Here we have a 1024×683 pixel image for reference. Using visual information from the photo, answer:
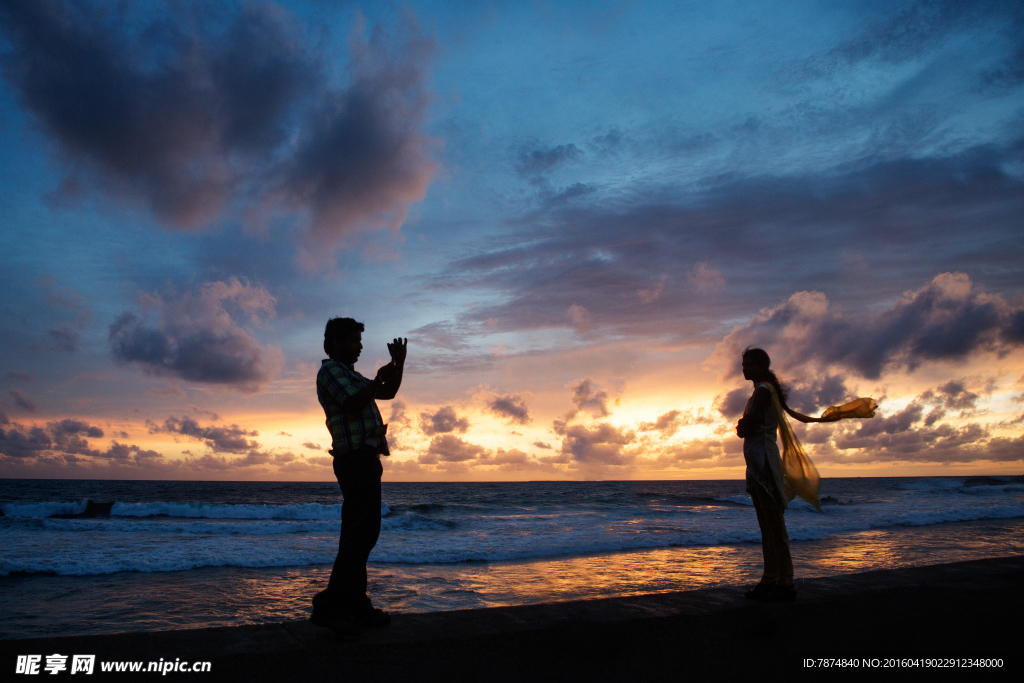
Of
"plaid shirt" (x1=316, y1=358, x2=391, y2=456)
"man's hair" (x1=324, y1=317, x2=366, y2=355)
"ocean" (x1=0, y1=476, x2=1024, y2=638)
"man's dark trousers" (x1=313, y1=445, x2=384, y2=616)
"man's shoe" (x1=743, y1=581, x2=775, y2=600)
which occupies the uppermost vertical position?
"man's hair" (x1=324, y1=317, x2=366, y2=355)

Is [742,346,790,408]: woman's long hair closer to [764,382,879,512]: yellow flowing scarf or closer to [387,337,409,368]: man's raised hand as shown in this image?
[764,382,879,512]: yellow flowing scarf

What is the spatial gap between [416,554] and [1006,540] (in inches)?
449

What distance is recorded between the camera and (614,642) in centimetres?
306

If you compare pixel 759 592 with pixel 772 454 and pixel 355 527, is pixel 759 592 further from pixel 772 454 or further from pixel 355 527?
pixel 355 527

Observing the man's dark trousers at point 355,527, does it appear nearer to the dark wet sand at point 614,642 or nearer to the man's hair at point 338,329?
the dark wet sand at point 614,642

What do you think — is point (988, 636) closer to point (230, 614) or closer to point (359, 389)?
point (359, 389)

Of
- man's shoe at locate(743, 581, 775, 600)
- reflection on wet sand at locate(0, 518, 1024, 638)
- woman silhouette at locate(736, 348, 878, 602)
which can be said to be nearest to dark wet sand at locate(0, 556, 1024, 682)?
man's shoe at locate(743, 581, 775, 600)

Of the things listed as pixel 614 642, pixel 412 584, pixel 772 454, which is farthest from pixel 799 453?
pixel 412 584

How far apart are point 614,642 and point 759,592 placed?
1.67m

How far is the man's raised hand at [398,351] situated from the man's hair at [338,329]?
1.12 ft

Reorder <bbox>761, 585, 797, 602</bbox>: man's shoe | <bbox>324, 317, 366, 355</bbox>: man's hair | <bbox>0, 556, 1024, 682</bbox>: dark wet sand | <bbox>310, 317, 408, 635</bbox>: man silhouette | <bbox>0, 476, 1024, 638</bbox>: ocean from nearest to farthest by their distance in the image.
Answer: <bbox>0, 556, 1024, 682</bbox>: dark wet sand
<bbox>310, 317, 408, 635</bbox>: man silhouette
<bbox>324, 317, 366, 355</bbox>: man's hair
<bbox>761, 585, 797, 602</bbox>: man's shoe
<bbox>0, 476, 1024, 638</bbox>: ocean

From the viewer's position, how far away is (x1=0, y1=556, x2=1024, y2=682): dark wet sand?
2.62 m

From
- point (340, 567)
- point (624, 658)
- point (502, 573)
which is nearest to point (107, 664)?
point (340, 567)

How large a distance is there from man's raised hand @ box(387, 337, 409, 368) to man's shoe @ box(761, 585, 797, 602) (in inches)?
122
